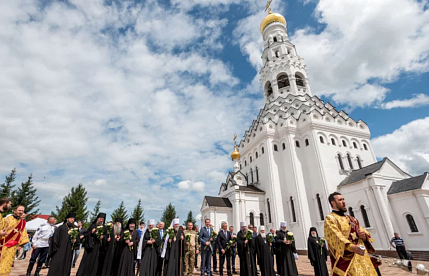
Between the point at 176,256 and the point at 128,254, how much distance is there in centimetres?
170

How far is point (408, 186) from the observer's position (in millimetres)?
16719

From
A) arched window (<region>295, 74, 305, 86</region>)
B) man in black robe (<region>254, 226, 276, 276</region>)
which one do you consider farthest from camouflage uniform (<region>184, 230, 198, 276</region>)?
arched window (<region>295, 74, 305, 86</region>)

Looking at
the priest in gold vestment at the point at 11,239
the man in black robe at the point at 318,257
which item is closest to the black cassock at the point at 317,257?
the man in black robe at the point at 318,257

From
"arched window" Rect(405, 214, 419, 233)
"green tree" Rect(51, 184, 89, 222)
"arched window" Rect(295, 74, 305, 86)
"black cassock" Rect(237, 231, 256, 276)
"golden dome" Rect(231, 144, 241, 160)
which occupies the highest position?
"arched window" Rect(295, 74, 305, 86)

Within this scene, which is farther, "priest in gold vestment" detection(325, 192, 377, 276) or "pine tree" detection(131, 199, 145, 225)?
"pine tree" detection(131, 199, 145, 225)

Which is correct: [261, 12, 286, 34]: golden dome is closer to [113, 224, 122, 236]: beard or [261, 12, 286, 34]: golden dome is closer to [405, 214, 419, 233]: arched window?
[405, 214, 419, 233]: arched window

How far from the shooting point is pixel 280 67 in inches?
1228

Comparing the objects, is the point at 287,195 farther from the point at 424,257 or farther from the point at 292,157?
the point at 424,257

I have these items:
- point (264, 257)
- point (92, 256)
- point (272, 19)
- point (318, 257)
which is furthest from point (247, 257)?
point (272, 19)

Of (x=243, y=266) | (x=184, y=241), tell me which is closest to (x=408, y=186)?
(x=243, y=266)

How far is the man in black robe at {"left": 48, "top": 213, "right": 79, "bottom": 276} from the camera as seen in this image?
6.45m

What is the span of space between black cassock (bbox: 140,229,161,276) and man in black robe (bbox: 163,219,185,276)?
1.32 ft

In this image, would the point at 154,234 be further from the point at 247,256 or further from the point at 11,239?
the point at 11,239

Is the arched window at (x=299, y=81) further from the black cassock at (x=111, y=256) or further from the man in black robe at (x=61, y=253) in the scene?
the man in black robe at (x=61, y=253)
